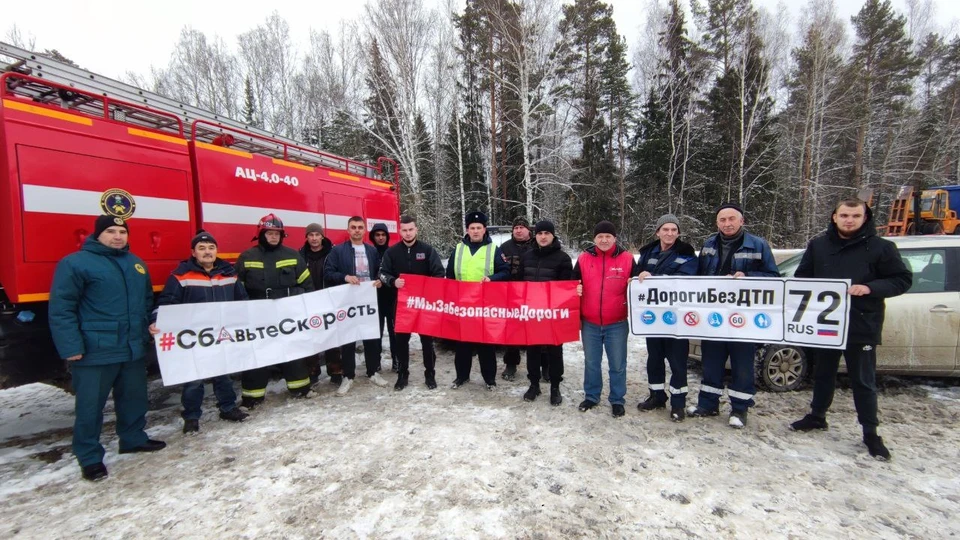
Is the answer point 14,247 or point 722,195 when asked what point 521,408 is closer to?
point 14,247

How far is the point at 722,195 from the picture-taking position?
70.9ft

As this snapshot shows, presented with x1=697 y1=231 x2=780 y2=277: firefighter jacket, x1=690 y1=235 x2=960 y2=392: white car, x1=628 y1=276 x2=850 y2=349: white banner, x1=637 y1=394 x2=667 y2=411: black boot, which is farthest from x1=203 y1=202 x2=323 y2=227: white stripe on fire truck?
x1=690 y1=235 x2=960 y2=392: white car

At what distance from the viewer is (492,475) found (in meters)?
3.07

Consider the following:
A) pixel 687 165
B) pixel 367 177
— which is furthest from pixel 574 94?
pixel 367 177

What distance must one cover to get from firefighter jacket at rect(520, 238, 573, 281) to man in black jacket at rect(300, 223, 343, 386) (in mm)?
2553

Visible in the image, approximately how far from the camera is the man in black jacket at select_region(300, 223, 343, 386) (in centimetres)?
509

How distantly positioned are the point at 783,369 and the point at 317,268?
5.70 m

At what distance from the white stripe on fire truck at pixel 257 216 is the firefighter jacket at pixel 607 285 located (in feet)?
12.6

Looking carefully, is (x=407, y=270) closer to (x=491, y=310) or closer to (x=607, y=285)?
(x=491, y=310)

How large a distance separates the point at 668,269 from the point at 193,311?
183 inches

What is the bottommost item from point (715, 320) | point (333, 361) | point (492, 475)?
point (492, 475)

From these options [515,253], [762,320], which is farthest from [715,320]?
[515,253]

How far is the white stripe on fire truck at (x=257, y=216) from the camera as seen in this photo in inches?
173

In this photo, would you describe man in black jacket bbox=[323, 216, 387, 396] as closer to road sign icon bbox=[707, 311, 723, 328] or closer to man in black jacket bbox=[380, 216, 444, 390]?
man in black jacket bbox=[380, 216, 444, 390]
